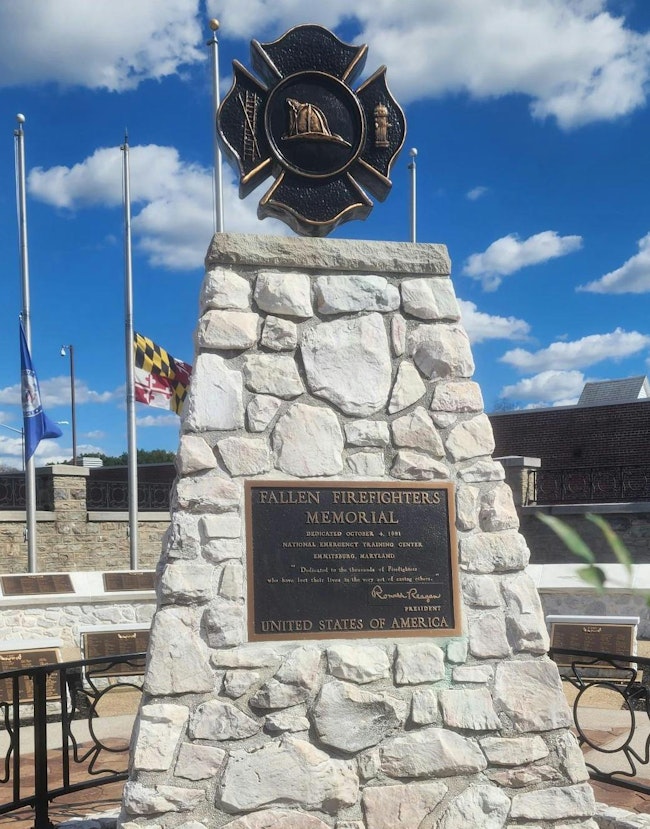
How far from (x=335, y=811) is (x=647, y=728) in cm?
400

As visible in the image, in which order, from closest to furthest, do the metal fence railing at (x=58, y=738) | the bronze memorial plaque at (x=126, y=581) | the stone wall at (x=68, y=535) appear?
1. the metal fence railing at (x=58, y=738)
2. the bronze memorial plaque at (x=126, y=581)
3. the stone wall at (x=68, y=535)

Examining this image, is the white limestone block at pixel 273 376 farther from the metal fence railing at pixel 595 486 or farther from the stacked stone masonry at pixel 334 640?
the metal fence railing at pixel 595 486

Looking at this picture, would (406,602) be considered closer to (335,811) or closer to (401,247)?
(335,811)

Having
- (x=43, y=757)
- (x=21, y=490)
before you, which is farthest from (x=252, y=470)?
(x=21, y=490)

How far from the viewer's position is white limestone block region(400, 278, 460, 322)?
4180 mm

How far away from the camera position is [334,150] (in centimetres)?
438

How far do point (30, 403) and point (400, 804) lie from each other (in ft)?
40.8

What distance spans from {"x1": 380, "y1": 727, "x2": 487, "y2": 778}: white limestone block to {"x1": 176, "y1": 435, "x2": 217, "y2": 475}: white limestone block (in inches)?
61.6

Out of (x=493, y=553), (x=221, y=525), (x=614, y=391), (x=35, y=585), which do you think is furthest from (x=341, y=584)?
(x=614, y=391)

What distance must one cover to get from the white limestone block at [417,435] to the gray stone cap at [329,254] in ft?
2.67

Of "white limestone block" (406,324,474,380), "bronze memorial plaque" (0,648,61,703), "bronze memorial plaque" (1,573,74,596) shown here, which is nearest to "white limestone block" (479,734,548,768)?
"white limestone block" (406,324,474,380)

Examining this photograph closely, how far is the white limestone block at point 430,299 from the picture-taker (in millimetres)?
4180

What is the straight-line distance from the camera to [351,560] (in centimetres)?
391
